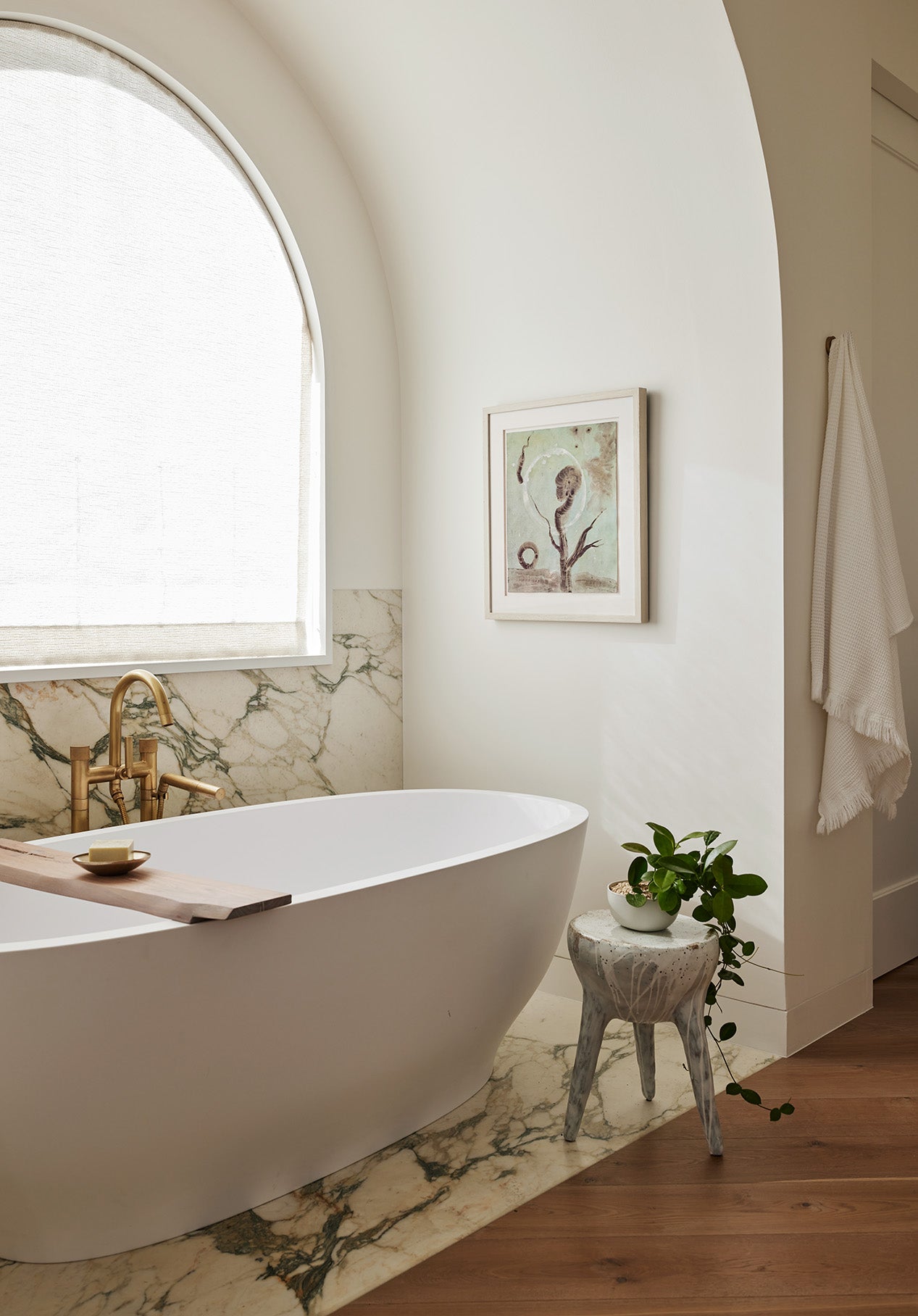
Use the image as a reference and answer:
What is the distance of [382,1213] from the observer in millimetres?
2041

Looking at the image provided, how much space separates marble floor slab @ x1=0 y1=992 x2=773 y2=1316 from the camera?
1793 millimetres

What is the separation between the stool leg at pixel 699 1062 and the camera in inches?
87.9

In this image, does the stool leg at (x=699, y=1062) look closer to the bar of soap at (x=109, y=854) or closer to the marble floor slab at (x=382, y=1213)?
the marble floor slab at (x=382, y=1213)

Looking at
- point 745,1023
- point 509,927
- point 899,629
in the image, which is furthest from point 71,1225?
point 899,629

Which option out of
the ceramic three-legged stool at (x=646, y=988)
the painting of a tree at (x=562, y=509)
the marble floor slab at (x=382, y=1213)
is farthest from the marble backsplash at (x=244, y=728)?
the ceramic three-legged stool at (x=646, y=988)

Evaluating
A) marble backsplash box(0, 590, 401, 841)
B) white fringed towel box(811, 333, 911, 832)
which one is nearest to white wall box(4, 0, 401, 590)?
marble backsplash box(0, 590, 401, 841)

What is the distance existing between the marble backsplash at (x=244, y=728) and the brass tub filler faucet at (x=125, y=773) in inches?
2.6

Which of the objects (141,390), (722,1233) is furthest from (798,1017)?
(141,390)

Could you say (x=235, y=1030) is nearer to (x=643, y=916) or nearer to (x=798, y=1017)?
(x=643, y=916)

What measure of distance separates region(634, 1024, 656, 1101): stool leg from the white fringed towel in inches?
28.9

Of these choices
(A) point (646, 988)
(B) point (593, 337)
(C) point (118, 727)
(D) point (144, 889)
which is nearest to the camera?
(D) point (144, 889)

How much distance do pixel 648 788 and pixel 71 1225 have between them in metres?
1.74

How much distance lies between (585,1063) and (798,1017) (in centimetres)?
76

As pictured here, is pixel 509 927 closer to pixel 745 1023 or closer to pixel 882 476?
pixel 745 1023
